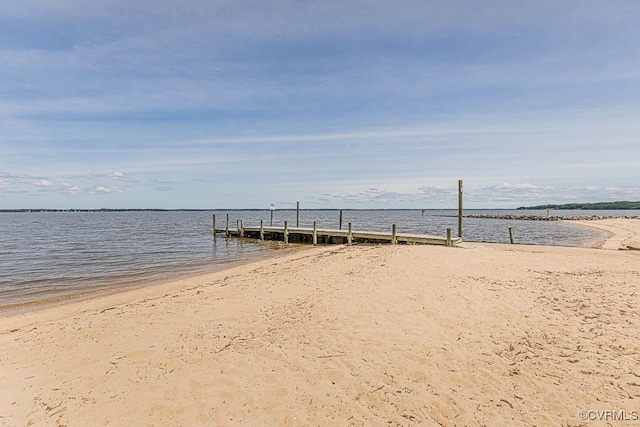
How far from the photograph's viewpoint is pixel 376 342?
19.8 feet

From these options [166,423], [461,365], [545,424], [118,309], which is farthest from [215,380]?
[118,309]

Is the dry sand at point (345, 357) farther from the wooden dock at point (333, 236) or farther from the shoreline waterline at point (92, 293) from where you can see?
the wooden dock at point (333, 236)

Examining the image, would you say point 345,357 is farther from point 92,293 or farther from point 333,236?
point 333,236

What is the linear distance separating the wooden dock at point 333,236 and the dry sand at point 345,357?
36.4ft

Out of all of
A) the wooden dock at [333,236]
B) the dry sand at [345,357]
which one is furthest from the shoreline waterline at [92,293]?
the wooden dock at [333,236]

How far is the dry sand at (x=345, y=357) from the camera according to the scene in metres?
4.35

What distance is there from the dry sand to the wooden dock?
36.4ft

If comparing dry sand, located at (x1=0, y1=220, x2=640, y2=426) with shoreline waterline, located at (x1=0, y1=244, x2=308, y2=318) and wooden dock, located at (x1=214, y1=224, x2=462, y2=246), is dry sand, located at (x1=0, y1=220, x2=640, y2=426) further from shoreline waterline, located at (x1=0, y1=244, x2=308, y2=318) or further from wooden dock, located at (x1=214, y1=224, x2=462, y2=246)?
wooden dock, located at (x1=214, y1=224, x2=462, y2=246)

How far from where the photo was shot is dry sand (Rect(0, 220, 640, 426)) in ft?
14.3

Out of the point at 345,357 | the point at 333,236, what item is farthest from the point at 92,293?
the point at 333,236

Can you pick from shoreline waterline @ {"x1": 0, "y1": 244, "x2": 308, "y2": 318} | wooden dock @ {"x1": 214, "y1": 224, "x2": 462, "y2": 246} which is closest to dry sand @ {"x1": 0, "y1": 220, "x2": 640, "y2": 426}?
shoreline waterline @ {"x1": 0, "y1": 244, "x2": 308, "y2": 318}

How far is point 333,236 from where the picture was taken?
2794 cm

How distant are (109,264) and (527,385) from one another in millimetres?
20158

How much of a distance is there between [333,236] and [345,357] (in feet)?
73.5
